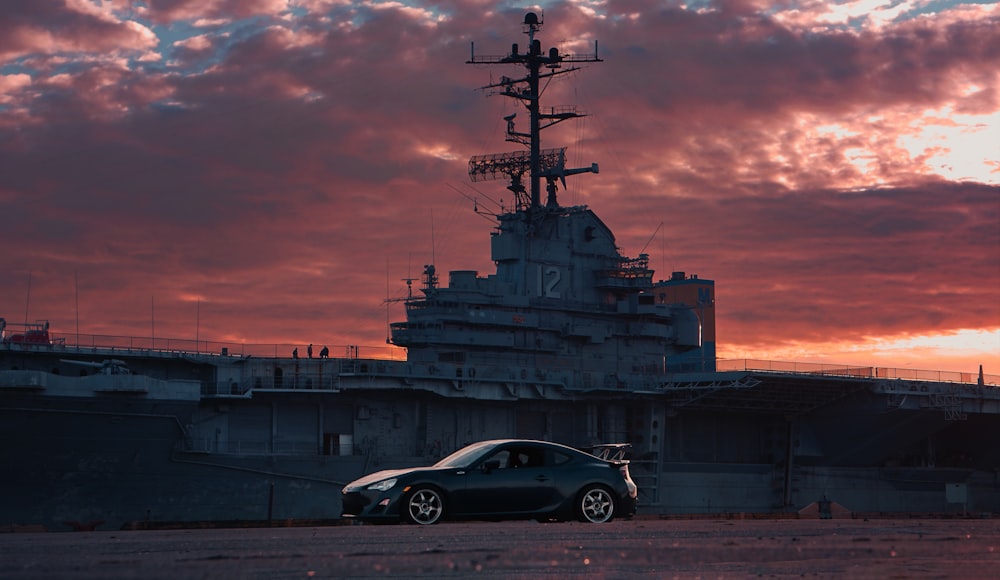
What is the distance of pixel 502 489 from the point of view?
17984 millimetres

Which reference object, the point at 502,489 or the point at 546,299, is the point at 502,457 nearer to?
the point at 502,489

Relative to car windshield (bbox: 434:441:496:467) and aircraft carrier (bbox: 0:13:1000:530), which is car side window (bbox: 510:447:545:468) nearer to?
car windshield (bbox: 434:441:496:467)

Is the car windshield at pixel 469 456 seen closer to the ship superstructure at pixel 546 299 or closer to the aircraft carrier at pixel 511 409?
the aircraft carrier at pixel 511 409

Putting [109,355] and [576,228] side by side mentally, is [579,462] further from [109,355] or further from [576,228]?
[576,228]

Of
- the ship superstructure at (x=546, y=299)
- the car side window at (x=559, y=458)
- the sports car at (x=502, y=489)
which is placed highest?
the ship superstructure at (x=546, y=299)

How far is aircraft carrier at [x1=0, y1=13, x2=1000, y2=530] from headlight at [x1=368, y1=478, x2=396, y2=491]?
19.9 metres

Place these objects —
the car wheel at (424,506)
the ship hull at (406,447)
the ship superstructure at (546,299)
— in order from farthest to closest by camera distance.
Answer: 1. the ship superstructure at (546,299)
2. the ship hull at (406,447)
3. the car wheel at (424,506)

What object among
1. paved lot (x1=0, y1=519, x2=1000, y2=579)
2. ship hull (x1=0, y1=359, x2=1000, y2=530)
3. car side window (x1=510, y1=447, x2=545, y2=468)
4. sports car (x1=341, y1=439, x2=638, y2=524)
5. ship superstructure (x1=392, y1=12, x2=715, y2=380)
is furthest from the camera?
ship superstructure (x1=392, y1=12, x2=715, y2=380)

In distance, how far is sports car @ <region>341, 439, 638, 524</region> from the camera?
17.6m

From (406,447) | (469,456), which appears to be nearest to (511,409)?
(406,447)

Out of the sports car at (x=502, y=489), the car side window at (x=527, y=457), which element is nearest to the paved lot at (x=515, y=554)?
the sports car at (x=502, y=489)

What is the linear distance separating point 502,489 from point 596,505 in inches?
58.2

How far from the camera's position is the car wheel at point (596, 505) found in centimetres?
1830

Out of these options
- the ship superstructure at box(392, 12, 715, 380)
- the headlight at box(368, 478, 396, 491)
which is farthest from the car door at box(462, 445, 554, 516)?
the ship superstructure at box(392, 12, 715, 380)
